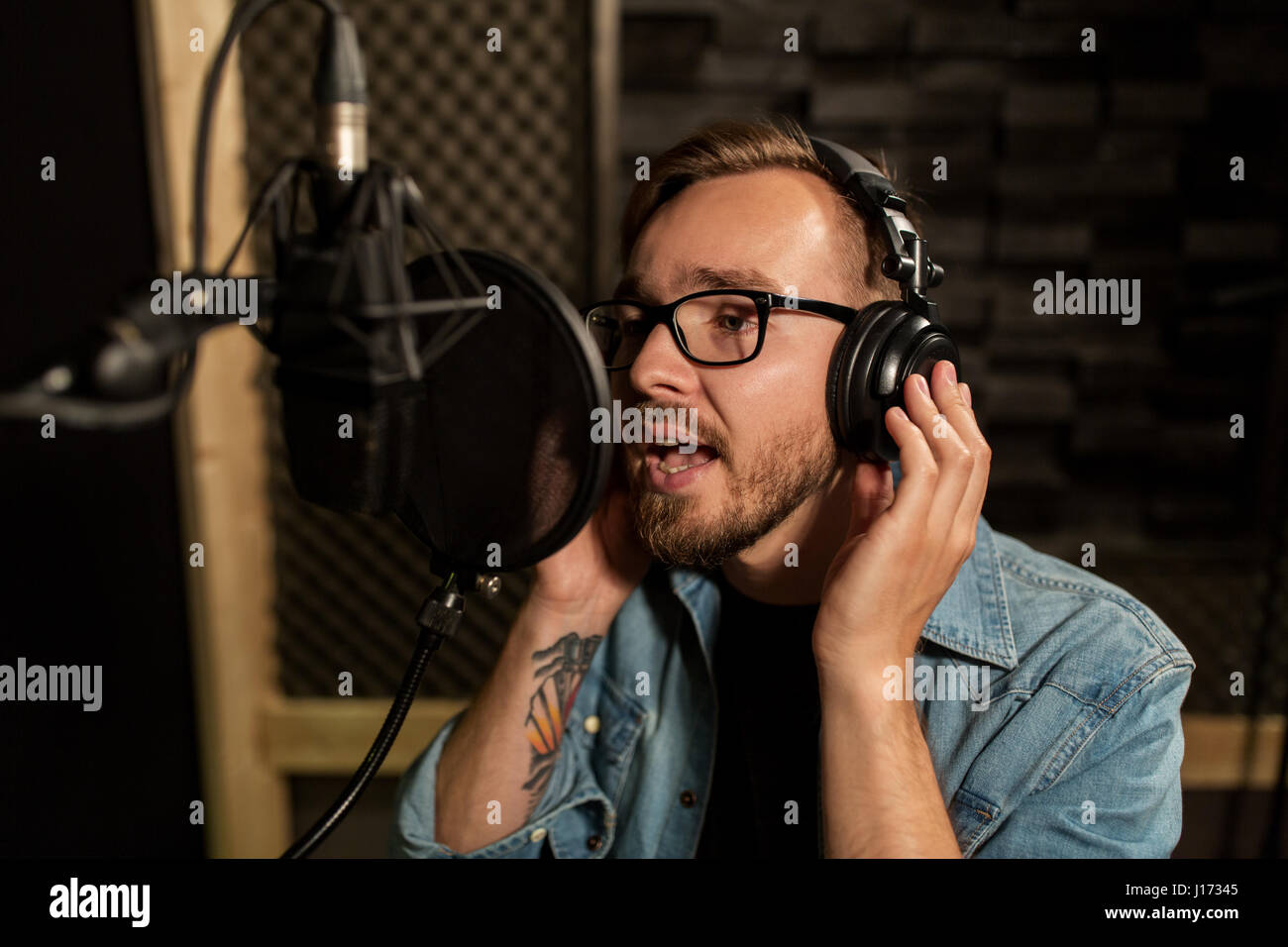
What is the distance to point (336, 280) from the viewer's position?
0.49 m

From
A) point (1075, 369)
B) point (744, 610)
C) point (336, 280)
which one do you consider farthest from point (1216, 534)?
point (336, 280)

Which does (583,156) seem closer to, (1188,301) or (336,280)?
(1188,301)

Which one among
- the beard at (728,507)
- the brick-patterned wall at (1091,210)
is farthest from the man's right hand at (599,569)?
the brick-patterned wall at (1091,210)

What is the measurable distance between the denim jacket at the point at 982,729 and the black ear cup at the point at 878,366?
0.23 meters

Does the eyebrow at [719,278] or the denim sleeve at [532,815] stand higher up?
the eyebrow at [719,278]

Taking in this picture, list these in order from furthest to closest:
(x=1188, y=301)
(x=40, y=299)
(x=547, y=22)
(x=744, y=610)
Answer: (x=1188, y=301) < (x=547, y=22) < (x=40, y=299) < (x=744, y=610)

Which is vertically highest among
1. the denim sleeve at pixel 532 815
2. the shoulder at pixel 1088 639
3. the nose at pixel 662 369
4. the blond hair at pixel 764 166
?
the blond hair at pixel 764 166

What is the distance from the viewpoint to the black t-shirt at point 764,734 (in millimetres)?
1094

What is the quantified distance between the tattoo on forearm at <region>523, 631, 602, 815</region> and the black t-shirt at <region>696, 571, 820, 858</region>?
19 cm

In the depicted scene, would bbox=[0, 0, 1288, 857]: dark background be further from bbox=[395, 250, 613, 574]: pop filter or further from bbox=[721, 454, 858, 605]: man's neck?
bbox=[395, 250, 613, 574]: pop filter

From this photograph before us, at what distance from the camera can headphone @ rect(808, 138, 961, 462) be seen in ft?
3.04

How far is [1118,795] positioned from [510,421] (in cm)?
73

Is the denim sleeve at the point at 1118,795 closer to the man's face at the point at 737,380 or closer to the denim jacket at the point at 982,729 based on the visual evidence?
the denim jacket at the point at 982,729
